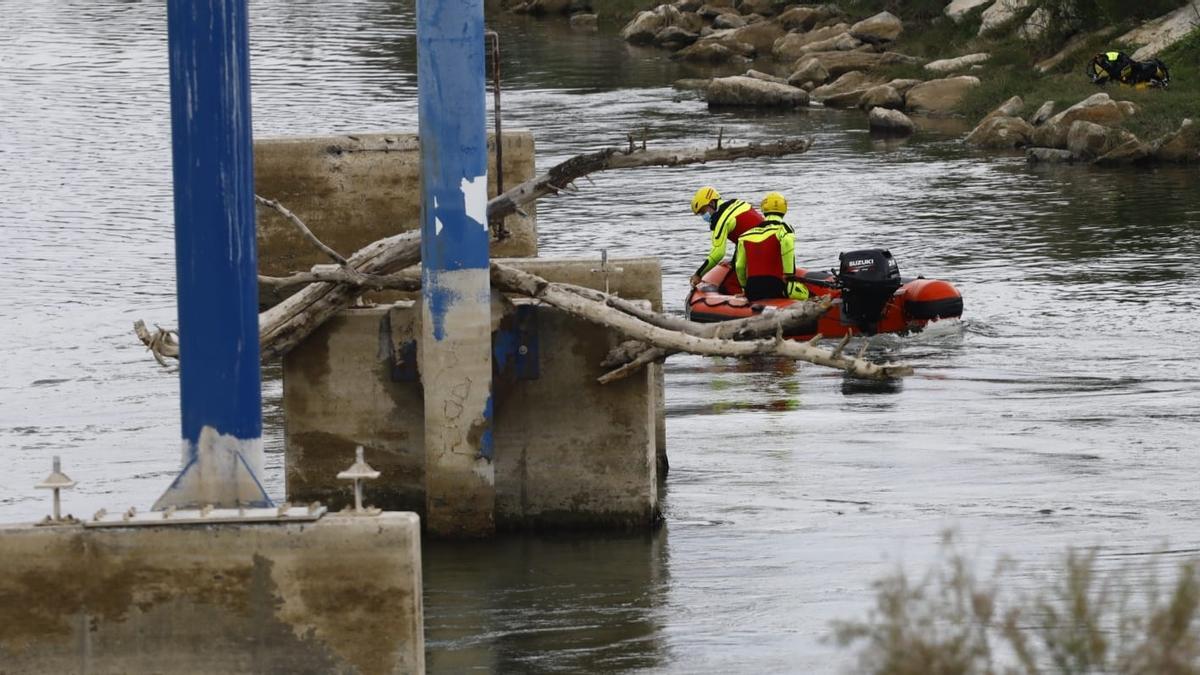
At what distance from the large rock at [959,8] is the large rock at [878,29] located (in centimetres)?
113

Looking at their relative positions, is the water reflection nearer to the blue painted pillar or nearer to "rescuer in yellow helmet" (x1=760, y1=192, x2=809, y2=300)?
the blue painted pillar

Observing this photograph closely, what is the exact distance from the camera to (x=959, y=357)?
62.5 feet

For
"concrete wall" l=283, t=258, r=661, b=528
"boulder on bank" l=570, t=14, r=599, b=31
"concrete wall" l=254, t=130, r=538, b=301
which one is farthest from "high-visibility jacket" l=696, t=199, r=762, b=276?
"boulder on bank" l=570, t=14, r=599, b=31

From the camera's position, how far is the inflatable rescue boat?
61.9 feet

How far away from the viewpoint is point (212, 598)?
8.34 m

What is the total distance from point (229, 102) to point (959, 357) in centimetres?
1105

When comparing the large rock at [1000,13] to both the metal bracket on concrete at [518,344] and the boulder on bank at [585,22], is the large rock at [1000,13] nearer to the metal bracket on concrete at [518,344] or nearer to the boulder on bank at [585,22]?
the boulder on bank at [585,22]

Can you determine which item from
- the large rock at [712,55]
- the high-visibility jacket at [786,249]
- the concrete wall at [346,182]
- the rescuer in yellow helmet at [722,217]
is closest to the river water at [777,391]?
the high-visibility jacket at [786,249]

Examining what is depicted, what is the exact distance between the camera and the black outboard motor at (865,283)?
61.8 ft

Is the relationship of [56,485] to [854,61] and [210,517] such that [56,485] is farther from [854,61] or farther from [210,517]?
[854,61]

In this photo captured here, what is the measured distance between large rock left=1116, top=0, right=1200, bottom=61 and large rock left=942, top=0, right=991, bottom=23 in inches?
246

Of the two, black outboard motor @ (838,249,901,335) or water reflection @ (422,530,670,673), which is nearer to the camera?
water reflection @ (422,530,670,673)

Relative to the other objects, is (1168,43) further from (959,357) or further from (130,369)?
(130,369)

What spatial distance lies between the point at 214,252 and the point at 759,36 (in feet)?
142
